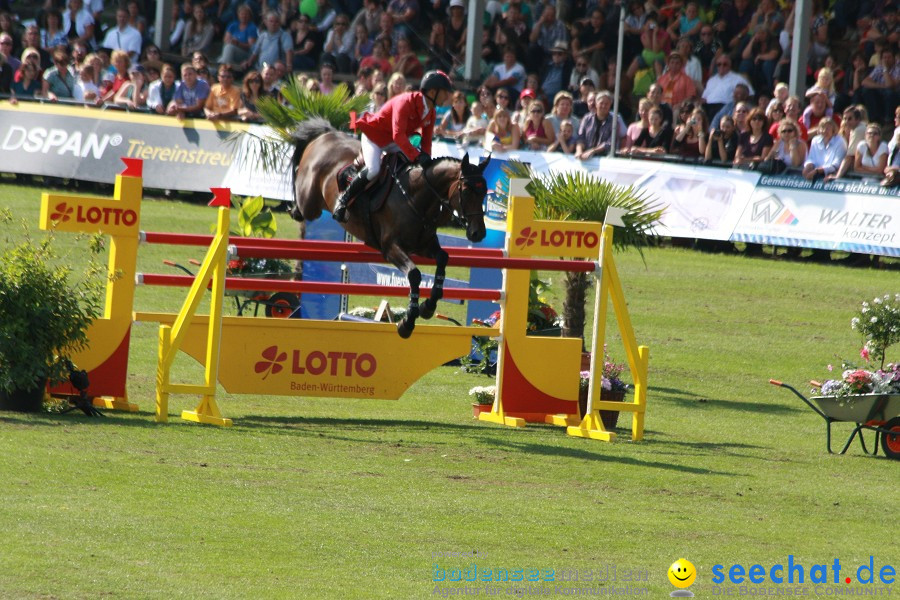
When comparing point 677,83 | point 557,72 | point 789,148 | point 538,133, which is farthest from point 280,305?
point 557,72

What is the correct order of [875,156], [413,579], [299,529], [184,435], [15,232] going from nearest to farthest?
1. [413,579]
2. [299,529]
3. [184,435]
4. [875,156]
5. [15,232]

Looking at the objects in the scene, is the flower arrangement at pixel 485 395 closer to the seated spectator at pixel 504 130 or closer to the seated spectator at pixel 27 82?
the seated spectator at pixel 504 130

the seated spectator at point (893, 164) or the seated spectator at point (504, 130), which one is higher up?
the seated spectator at point (504, 130)

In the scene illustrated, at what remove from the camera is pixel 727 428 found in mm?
10625

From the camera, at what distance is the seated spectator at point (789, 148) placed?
1662cm

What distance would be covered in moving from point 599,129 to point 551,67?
3088 mm

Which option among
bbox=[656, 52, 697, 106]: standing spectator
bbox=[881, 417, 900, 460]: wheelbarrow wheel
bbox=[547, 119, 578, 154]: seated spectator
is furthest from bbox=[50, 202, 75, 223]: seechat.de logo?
bbox=[656, 52, 697, 106]: standing spectator

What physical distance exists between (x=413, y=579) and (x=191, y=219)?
13208 millimetres

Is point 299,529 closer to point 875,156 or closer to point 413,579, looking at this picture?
point 413,579

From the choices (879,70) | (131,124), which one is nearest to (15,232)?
(131,124)

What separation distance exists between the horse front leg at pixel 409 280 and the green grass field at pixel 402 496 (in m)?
0.77

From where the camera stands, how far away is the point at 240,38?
959 inches

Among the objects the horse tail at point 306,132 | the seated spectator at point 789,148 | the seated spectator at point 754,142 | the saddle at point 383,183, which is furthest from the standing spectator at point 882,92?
the saddle at point 383,183

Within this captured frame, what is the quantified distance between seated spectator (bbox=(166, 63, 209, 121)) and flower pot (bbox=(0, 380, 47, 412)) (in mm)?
11947
